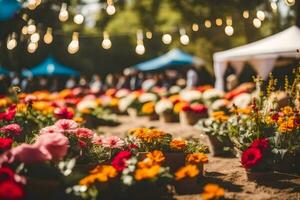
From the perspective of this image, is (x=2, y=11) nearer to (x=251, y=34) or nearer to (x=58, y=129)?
(x=58, y=129)

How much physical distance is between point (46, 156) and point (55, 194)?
390 mm

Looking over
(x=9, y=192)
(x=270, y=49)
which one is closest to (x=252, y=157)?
(x=9, y=192)

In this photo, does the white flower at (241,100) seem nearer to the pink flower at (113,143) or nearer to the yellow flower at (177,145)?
the yellow flower at (177,145)

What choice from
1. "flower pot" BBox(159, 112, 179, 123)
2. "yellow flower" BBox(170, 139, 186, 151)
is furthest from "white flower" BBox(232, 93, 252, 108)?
"yellow flower" BBox(170, 139, 186, 151)

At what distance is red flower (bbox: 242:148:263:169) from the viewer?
5508 millimetres

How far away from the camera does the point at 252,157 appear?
5625 millimetres

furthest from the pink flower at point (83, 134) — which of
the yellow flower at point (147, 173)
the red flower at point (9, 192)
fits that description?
the red flower at point (9, 192)

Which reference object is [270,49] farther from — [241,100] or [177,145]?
[177,145]

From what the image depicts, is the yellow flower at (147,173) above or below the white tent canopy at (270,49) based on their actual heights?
below

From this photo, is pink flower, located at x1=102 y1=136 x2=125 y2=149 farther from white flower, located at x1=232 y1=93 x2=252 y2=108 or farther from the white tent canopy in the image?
the white tent canopy

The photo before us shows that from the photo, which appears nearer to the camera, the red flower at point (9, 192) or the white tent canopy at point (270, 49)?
the red flower at point (9, 192)

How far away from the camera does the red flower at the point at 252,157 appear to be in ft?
18.1

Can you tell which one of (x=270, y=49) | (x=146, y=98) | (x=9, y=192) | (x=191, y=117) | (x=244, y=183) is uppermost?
(x=270, y=49)

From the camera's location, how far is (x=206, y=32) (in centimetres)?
3175
